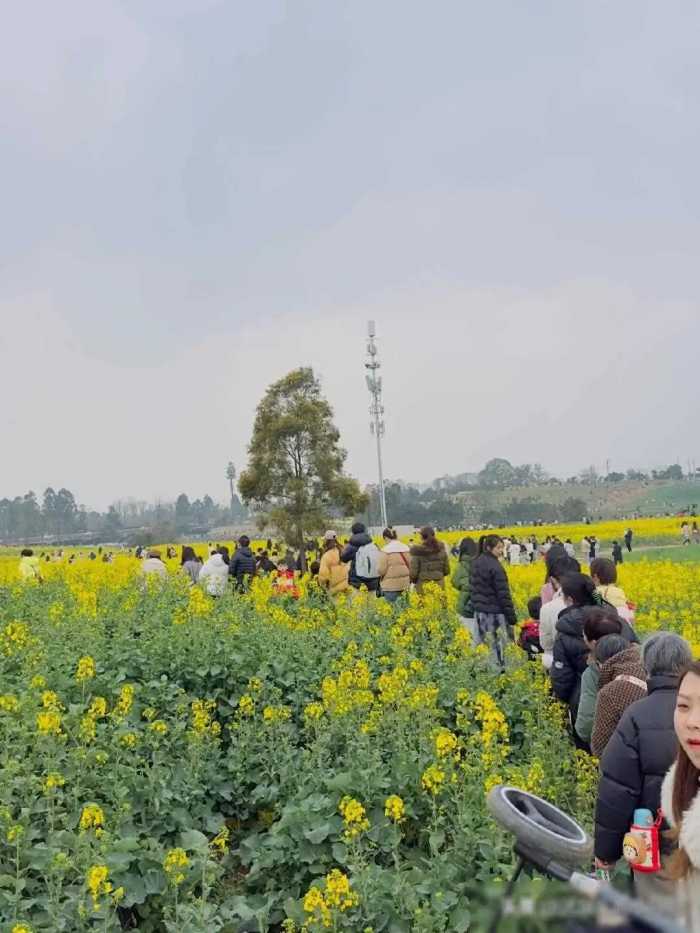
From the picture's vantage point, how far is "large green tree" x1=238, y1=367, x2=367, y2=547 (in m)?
26.0

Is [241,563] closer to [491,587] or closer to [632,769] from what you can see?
[491,587]

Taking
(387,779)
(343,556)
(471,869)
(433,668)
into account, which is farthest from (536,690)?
(343,556)

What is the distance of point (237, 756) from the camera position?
6129 millimetres

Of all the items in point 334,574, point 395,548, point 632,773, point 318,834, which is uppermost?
point 395,548

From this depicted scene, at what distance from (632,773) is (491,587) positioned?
6255mm

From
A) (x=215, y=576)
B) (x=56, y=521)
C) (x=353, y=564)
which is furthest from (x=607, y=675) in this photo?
(x=56, y=521)

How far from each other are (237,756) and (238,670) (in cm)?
186

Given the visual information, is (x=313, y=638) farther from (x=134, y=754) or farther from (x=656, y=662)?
(x=656, y=662)

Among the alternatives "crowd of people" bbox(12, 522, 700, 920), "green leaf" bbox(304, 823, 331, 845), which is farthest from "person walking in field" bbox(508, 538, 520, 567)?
"green leaf" bbox(304, 823, 331, 845)

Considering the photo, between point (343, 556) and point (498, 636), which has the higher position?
point (343, 556)

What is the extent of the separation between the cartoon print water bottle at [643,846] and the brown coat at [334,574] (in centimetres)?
1029

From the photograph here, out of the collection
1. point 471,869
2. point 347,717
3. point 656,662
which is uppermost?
point 656,662

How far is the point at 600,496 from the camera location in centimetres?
11844

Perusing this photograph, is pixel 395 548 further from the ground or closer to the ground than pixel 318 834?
further from the ground
